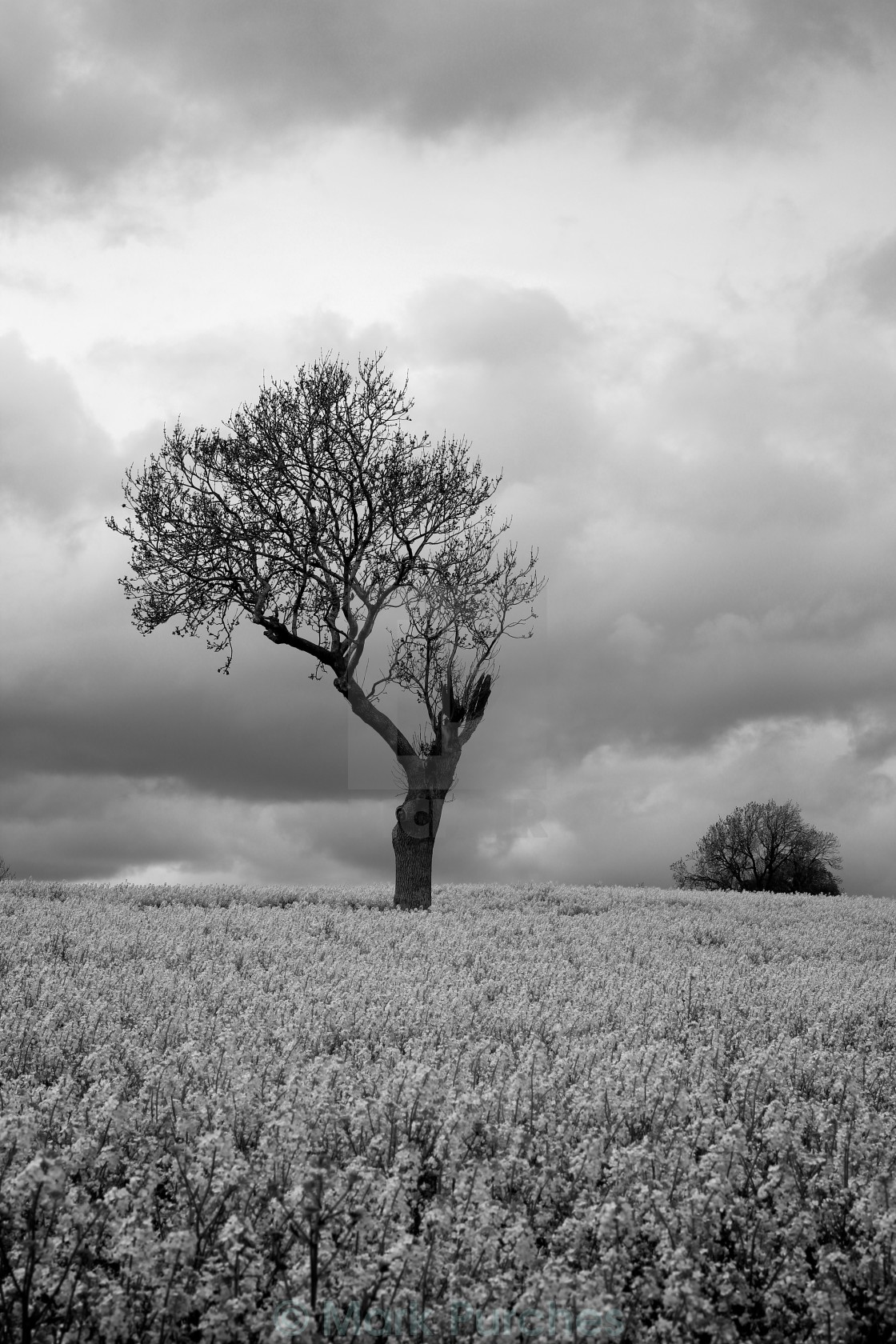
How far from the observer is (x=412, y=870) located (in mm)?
19438

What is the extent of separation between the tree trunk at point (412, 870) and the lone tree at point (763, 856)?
2915 centimetres

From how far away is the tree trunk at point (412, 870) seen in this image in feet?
63.3

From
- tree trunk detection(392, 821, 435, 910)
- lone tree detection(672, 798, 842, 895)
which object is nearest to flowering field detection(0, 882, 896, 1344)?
tree trunk detection(392, 821, 435, 910)

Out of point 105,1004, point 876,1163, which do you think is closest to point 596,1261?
point 876,1163

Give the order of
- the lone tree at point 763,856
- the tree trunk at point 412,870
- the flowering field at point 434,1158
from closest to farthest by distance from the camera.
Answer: the flowering field at point 434,1158 < the tree trunk at point 412,870 < the lone tree at point 763,856

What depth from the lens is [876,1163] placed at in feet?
14.4

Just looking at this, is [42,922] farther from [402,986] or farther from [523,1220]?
[523,1220]

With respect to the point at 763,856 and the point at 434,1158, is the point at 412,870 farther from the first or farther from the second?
the point at 763,856

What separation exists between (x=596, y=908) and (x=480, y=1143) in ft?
49.9

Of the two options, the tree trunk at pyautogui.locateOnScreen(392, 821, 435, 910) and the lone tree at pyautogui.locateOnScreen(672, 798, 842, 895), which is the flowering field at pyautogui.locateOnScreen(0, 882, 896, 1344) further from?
the lone tree at pyautogui.locateOnScreen(672, 798, 842, 895)

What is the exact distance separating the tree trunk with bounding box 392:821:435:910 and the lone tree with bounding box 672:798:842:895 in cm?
2915

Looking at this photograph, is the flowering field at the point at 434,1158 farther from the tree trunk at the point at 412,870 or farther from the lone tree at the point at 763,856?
the lone tree at the point at 763,856

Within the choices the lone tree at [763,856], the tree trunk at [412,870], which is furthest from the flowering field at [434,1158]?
the lone tree at [763,856]

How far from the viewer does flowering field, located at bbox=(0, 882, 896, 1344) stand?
114 inches
